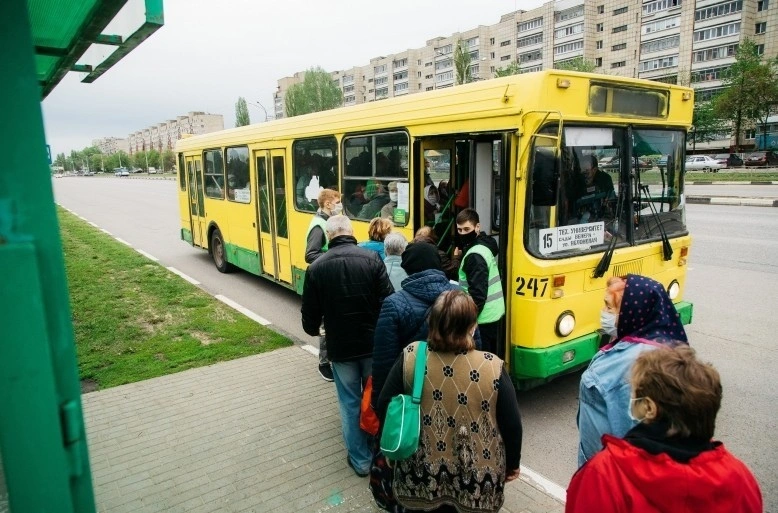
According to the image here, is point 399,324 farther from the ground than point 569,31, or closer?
closer

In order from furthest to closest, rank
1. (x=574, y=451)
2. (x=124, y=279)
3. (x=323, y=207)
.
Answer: (x=124, y=279) → (x=323, y=207) → (x=574, y=451)

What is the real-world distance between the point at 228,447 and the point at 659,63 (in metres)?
78.9

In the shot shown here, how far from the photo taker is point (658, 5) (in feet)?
222

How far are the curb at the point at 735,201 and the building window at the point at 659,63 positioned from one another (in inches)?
2160

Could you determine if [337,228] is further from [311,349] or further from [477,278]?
[311,349]

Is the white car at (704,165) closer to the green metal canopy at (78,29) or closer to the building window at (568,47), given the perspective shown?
the building window at (568,47)

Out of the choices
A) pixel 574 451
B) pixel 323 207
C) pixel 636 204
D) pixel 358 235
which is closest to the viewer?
pixel 574 451

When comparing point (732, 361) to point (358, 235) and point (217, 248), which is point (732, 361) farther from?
point (217, 248)

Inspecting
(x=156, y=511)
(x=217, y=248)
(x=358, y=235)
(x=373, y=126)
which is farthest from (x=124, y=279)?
(x=156, y=511)

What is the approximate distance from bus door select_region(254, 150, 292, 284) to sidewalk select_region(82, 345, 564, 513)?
2.86 meters

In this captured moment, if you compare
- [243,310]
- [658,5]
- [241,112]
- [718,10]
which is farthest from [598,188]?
[241,112]

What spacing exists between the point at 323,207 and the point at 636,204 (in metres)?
3.20

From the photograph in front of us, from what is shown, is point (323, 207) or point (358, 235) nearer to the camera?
point (323, 207)

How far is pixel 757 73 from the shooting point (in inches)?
1561
